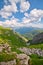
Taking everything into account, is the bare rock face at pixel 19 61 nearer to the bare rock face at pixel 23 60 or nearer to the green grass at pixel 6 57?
the bare rock face at pixel 23 60

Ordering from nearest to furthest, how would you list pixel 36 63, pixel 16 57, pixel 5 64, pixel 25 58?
pixel 5 64
pixel 16 57
pixel 25 58
pixel 36 63

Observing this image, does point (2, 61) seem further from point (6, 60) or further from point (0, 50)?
point (0, 50)

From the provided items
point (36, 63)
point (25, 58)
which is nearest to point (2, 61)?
point (25, 58)

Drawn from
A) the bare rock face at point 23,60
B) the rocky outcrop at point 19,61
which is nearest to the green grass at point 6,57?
the rocky outcrop at point 19,61

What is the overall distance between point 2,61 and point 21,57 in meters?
15.1

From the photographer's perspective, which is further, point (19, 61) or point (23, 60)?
point (23, 60)

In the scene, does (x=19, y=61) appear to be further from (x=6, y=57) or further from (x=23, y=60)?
(x=6, y=57)

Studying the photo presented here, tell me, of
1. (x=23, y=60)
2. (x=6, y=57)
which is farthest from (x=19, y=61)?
(x=6, y=57)

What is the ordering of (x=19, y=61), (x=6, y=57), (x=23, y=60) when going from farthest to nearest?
(x=23, y=60), (x=19, y=61), (x=6, y=57)

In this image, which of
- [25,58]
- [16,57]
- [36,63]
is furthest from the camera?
[36,63]

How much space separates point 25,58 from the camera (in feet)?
376

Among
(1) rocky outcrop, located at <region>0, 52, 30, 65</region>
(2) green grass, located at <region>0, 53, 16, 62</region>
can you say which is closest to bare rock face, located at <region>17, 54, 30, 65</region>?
(1) rocky outcrop, located at <region>0, 52, 30, 65</region>

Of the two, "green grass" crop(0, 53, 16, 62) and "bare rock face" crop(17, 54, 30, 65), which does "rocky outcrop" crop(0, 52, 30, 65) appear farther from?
"green grass" crop(0, 53, 16, 62)

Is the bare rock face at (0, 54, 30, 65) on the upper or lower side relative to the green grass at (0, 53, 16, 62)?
lower
